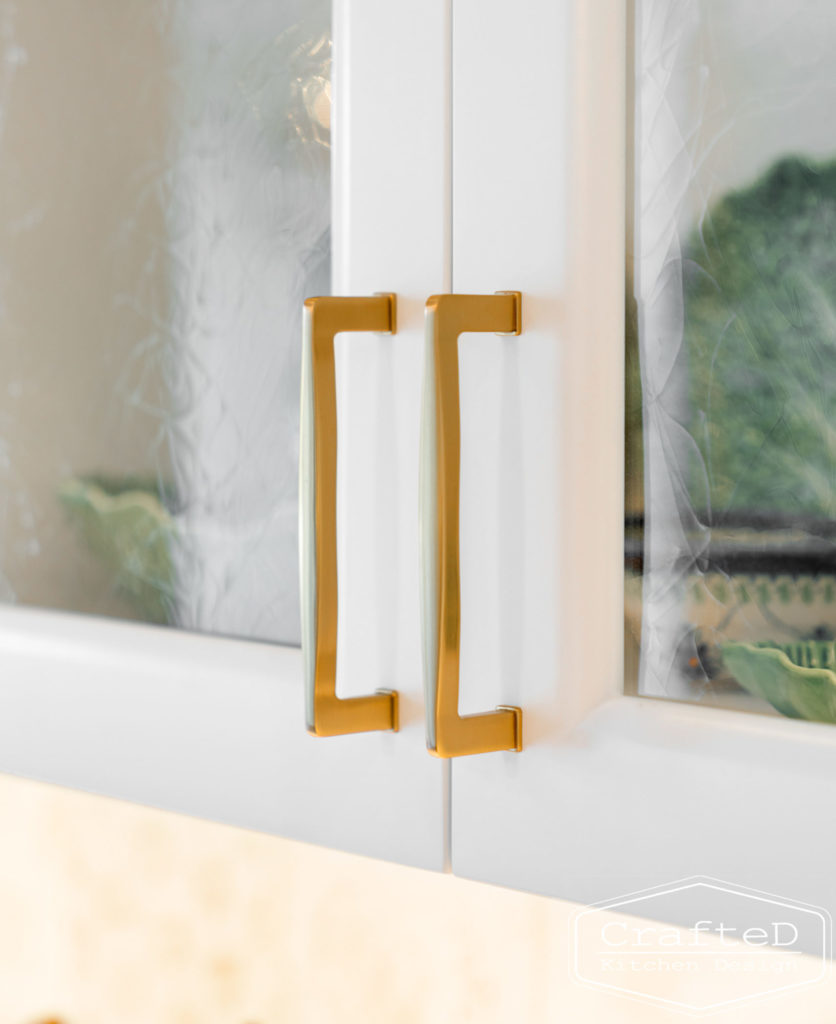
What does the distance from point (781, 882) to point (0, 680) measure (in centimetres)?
36

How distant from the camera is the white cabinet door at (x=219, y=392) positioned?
14.0 inches

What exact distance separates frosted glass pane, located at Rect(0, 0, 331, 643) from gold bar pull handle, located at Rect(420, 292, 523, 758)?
10cm

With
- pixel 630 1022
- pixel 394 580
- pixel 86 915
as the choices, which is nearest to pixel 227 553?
pixel 394 580

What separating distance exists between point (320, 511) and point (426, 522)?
0.04 meters

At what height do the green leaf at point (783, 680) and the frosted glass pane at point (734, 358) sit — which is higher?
the frosted glass pane at point (734, 358)

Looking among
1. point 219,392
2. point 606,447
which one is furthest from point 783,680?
point 219,392

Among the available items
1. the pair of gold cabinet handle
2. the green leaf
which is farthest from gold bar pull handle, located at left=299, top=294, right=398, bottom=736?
the green leaf

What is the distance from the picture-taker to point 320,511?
1.12ft

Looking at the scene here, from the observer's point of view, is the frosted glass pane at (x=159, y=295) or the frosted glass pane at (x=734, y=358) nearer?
the frosted glass pane at (x=734, y=358)

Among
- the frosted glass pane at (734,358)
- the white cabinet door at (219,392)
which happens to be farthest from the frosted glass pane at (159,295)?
the frosted glass pane at (734,358)

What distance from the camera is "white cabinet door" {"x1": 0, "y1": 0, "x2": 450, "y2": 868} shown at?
35 cm

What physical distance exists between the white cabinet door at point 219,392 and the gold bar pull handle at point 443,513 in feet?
0.11

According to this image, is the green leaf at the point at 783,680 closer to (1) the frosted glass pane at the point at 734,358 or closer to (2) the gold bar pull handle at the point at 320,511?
(1) the frosted glass pane at the point at 734,358

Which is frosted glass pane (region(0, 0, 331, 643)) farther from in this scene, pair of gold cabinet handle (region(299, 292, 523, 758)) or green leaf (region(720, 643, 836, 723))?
green leaf (region(720, 643, 836, 723))
